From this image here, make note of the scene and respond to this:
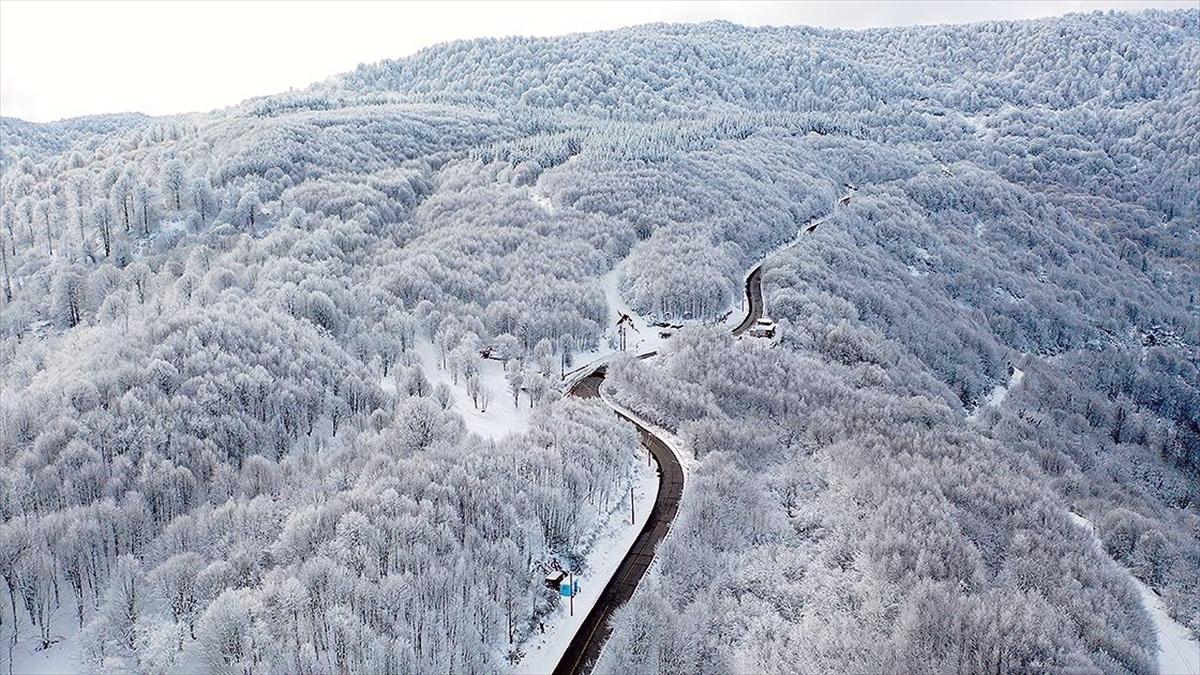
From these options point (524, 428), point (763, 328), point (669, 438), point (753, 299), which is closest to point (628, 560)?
point (669, 438)

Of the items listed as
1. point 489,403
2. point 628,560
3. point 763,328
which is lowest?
point 628,560

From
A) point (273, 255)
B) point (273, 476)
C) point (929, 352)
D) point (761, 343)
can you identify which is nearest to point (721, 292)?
point (761, 343)

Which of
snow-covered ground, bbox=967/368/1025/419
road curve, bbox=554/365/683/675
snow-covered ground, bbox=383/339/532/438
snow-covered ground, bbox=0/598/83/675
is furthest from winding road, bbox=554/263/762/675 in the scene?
snow-covered ground, bbox=967/368/1025/419

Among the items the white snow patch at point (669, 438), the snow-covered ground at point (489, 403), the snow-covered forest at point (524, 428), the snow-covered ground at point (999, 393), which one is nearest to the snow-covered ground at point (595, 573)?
the snow-covered forest at point (524, 428)

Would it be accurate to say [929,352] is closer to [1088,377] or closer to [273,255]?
[1088,377]

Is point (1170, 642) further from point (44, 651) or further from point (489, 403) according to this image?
point (44, 651)

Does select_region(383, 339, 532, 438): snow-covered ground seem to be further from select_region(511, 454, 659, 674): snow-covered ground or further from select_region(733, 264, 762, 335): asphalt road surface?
select_region(733, 264, 762, 335): asphalt road surface

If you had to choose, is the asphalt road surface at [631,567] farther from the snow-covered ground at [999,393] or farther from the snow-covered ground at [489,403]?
the snow-covered ground at [999,393]
